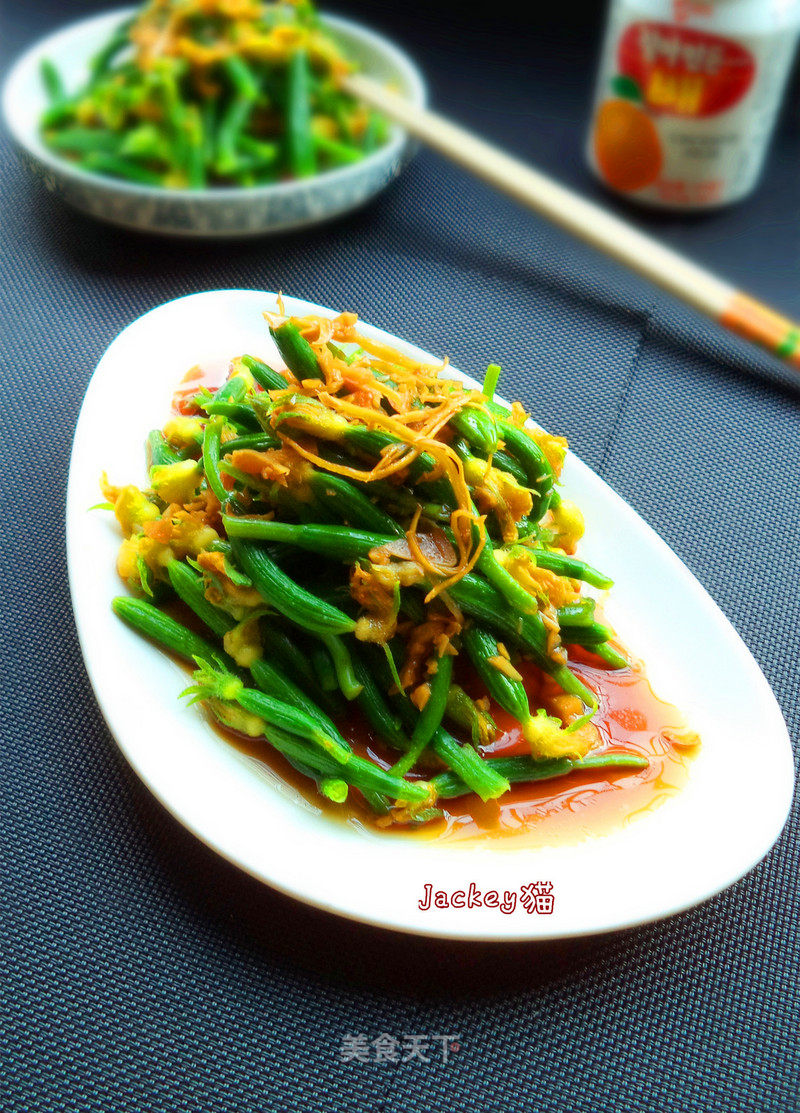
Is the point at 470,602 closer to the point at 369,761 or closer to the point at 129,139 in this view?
the point at 369,761

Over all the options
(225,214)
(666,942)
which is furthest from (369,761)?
(225,214)

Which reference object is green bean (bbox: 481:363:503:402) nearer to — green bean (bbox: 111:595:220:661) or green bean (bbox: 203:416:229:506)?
green bean (bbox: 203:416:229:506)

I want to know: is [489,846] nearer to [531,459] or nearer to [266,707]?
[266,707]

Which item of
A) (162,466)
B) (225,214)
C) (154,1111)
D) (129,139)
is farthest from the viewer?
(129,139)

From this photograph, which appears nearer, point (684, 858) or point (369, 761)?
point (684, 858)

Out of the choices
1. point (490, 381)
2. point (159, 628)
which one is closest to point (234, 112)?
point (490, 381)

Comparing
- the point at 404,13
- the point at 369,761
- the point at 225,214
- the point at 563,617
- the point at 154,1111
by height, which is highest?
the point at 404,13

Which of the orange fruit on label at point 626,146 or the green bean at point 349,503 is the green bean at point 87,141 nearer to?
the orange fruit on label at point 626,146

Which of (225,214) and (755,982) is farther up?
(225,214)
